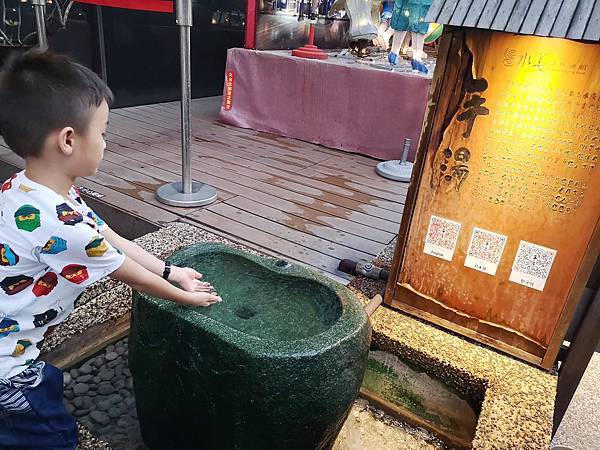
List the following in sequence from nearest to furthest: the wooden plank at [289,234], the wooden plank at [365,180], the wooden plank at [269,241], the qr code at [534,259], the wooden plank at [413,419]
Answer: the qr code at [534,259]
the wooden plank at [413,419]
the wooden plank at [269,241]
the wooden plank at [289,234]
the wooden plank at [365,180]

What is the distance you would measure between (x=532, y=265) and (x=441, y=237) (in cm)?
40

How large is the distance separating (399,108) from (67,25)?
12.4 feet

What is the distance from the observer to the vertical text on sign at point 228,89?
5574 mm

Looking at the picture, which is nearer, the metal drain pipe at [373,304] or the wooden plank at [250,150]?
the metal drain pipe at [373,304]

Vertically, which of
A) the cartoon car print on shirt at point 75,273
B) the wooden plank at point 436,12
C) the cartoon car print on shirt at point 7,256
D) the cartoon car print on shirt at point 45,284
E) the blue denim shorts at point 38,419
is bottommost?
the blue denim shorts at point 38,419

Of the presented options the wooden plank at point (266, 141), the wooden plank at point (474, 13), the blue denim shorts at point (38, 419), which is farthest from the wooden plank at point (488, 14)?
the wooden plank at point (266, 141)

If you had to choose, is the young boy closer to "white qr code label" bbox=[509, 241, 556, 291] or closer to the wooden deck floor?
"white qr code label" bbox=[509, 241, 556, 291]

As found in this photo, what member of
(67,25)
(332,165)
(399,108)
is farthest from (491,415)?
(67,25)

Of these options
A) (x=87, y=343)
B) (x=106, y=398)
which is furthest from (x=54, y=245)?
(x=106, y=398)

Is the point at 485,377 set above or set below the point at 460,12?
below

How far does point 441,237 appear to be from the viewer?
7.10 feet

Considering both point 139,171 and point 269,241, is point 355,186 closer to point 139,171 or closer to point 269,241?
point 269,241

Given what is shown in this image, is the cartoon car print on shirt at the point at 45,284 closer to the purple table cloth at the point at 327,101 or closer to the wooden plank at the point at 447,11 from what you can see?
the wooden plank at the point at 447,11

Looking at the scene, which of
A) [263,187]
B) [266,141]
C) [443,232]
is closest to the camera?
[443,232]
